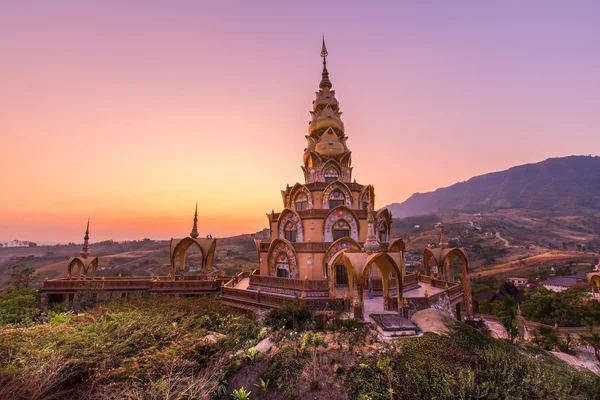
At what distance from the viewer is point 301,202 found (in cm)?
2762

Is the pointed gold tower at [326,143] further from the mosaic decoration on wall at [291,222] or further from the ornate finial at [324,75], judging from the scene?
the mosaic decoration on wall at [291,222]

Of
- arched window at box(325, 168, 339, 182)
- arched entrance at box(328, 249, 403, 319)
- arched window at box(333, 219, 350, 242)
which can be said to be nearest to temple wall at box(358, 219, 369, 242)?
arched window at box(333, 219, 350, 242)

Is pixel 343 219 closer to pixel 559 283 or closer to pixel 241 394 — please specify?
pixel 241 394

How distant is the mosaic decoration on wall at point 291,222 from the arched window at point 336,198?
3434mm

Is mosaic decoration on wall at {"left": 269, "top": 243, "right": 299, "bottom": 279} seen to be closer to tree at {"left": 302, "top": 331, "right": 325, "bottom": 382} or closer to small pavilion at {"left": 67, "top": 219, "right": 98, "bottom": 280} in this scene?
tree at {"left": 302, "top": 331, "right": 325, "bottom": 382}

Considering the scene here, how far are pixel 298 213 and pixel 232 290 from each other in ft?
28.7

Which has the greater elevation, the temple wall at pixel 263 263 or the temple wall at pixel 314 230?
the temple wall at pixel 314 230

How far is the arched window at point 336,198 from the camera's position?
2645 centimetres

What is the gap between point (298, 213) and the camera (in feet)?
85.5

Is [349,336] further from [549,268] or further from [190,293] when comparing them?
[549,268]

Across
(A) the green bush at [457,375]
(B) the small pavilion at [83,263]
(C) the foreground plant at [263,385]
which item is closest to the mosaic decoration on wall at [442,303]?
(A) the green bush at [457,375]

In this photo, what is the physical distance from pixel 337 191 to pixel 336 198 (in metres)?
0.66

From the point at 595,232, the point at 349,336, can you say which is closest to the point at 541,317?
the point at 349,336

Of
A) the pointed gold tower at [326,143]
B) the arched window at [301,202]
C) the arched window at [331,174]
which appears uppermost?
the pointed gold tower at [326,143]
